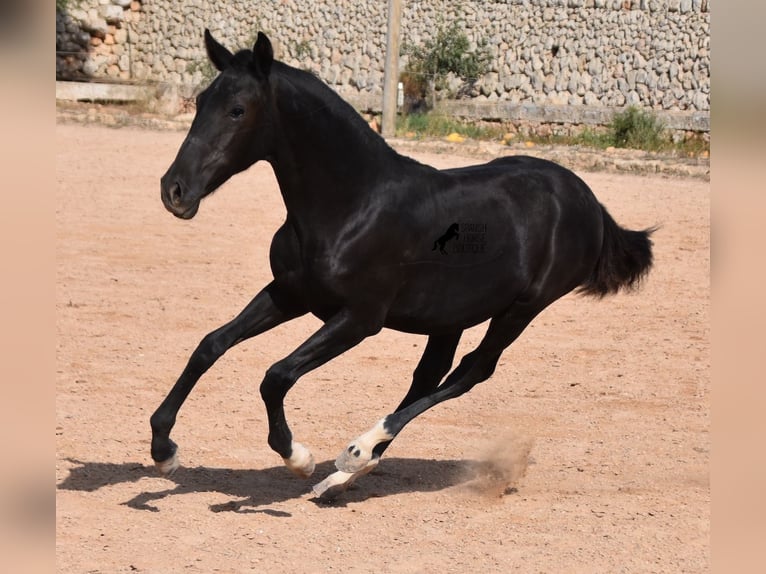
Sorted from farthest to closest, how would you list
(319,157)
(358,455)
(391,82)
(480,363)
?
1. (391,82)
2. (480,363)
3. (358,455)
4. (319,157)

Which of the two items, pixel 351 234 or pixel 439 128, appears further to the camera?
pixel 439 128

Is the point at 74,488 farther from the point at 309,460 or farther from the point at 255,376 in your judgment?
the point at 255,376

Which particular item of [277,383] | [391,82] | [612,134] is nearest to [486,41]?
[612,134]

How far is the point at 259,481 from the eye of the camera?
218 inches

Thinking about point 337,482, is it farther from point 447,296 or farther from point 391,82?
point 391,82

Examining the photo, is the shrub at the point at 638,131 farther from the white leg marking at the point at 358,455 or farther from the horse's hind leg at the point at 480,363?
the white leg marking at the point at 358,455

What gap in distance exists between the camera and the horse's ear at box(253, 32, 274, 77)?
4.45 metres

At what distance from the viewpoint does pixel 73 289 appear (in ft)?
30.8

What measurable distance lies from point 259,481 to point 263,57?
221 centimetres

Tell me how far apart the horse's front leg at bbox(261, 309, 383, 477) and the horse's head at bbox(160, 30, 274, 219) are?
0.80m

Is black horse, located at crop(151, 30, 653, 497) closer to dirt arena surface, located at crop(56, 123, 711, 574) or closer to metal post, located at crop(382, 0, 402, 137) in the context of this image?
dirt arena surface, located at crop(56, 123, 711, 574)

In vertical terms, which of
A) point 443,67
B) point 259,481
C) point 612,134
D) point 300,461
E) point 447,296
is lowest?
point 259,481

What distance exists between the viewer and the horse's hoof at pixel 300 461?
4.96 m

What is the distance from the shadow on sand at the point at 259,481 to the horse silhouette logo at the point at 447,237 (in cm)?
131
